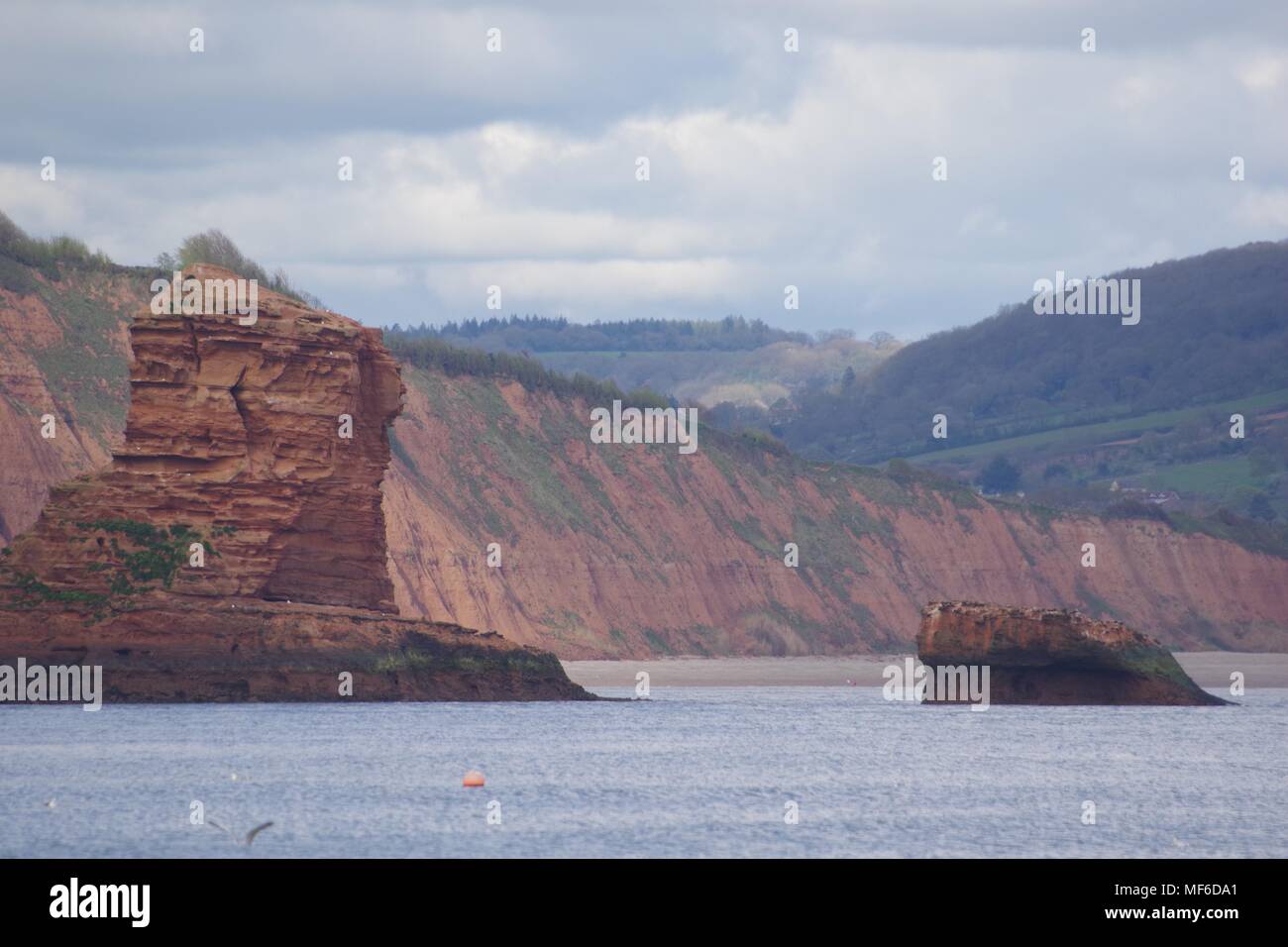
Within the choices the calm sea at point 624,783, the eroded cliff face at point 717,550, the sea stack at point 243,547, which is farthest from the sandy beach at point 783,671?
the calm sea at point 624,783

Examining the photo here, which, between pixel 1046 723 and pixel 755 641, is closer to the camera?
pixel 1046 723

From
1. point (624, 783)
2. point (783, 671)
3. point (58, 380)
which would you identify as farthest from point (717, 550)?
point (624, 783)

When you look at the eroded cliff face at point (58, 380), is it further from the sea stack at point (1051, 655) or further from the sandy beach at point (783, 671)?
the sea stack at point (1051, 655)

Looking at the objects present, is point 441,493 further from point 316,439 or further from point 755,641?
point 316,439

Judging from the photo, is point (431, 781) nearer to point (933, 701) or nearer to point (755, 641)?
point (933, 701)

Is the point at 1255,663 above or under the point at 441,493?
under

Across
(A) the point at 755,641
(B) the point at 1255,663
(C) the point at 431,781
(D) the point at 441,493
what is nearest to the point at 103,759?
(C) the point at 431,781
